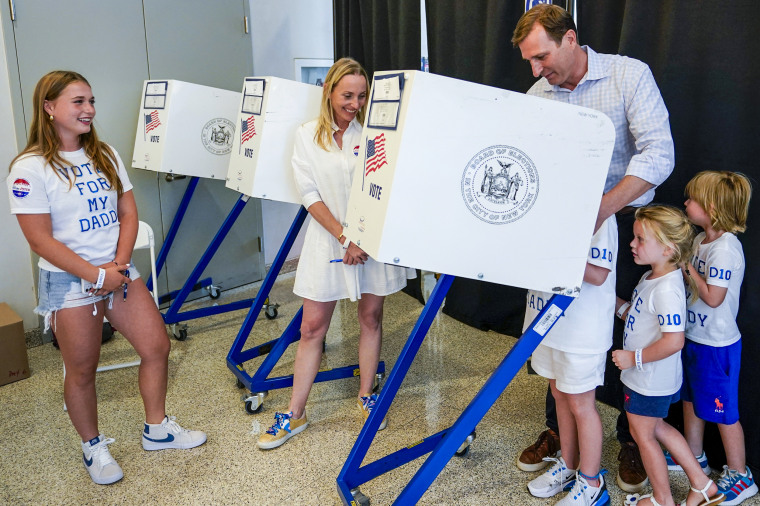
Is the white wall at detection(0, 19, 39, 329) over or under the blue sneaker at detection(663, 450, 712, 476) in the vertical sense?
over

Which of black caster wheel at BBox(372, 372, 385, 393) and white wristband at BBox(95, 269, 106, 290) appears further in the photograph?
black caster wheel at BBox(372, 372, 385, 393)

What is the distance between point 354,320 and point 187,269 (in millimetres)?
1187

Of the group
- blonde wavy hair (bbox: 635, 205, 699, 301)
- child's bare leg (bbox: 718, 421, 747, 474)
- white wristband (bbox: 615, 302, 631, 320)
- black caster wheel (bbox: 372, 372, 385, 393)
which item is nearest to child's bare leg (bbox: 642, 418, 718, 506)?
child's bare leg (bbox: 718, 421, 747, 474)

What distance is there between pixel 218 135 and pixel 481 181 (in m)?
2.42

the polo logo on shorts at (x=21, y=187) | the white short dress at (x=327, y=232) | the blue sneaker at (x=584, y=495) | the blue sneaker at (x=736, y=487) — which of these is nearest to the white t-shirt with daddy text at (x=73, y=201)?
the polo logo on shorts at (x=21, y=187)

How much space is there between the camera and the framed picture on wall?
4719mm

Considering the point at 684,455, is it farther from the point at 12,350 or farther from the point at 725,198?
the point at 12,350

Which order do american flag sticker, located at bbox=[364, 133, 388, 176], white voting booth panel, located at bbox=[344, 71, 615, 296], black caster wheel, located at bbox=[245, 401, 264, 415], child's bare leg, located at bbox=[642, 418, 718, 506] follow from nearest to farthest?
white voting booth panel, located at bbox=[344, 71, 615, 296]
american flag sticker, located at bbox=[364, 133, 388, 176]
child's bare leg, located at bbox=[642, 418, 718, 506]
black caster wheel, located at bbox=[245, 401, 264, 415]

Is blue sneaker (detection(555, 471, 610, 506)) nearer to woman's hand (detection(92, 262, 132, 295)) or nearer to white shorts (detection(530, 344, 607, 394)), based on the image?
white shorts (detection(530, 344, 607, 394))

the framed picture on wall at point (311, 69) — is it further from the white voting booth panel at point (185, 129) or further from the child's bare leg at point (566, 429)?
the child's bare leg at point (566, 429)

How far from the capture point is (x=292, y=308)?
4.09 meters

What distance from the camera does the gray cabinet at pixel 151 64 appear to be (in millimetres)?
3303

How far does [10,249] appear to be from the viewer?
3414 millimetres

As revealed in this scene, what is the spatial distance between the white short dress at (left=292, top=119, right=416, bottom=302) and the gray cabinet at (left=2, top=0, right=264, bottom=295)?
1.74m
